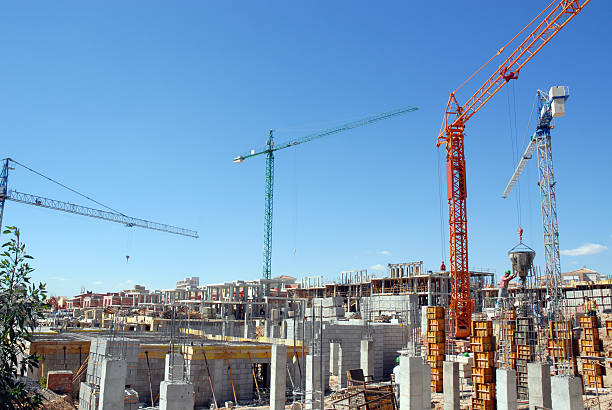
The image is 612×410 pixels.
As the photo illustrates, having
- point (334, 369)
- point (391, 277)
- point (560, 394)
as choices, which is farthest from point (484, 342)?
point (391, 277)

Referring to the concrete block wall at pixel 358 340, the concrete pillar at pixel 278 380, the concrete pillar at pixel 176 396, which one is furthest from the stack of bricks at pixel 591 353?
the concrete pillar at pixel 176 396

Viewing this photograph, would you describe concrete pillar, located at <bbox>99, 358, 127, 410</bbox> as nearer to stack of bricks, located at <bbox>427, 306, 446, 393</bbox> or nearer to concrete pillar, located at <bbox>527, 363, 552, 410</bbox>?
concrete pillar, located at <bbox>527, 363, 552, 410</bbox>

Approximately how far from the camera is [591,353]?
2247cm

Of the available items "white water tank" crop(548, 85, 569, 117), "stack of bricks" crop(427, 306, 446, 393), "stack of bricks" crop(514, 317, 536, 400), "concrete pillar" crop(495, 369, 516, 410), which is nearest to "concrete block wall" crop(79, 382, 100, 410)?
"concrete pillar" crop(495, 369, 516, 410)

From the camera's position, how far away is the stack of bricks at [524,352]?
63.2 feet

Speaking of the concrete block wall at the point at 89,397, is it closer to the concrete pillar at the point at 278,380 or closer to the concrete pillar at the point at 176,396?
the concrete pillar at the point at 176,396

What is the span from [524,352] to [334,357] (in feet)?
31.0

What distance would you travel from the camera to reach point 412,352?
52.6 ft

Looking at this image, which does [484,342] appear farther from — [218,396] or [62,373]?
[62,373]

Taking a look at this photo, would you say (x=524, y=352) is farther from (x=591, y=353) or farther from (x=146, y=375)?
(x=146, y=375)

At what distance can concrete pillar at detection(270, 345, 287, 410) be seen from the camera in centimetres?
1794

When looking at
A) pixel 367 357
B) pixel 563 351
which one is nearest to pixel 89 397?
pixel 367 357

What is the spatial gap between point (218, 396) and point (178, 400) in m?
8.69

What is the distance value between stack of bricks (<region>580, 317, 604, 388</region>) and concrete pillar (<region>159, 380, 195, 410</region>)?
16.4 meters
